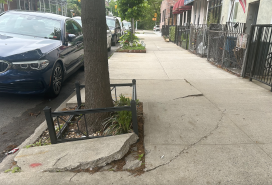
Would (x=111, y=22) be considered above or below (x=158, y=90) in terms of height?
above

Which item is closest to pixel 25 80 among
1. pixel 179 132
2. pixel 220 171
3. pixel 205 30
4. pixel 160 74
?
pixel 179 132

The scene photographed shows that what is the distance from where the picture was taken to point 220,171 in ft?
8.18

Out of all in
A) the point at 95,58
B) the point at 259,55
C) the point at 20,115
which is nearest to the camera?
the point at 95,58

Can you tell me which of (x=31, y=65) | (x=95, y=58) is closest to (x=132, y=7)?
(x=31, y=65)

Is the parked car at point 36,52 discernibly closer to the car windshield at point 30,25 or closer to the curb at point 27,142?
the car windshield at point 30,25

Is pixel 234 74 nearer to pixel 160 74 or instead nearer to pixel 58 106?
pixel 160 74

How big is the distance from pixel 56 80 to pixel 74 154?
267 centimetres

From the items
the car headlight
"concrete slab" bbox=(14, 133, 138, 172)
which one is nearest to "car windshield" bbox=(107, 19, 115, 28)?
the car headlight

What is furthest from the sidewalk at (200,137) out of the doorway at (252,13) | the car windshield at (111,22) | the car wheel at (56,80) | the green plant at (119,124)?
the car windshield at (111,22)

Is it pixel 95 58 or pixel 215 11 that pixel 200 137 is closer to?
pixel 95 58

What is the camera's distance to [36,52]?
14.1ft

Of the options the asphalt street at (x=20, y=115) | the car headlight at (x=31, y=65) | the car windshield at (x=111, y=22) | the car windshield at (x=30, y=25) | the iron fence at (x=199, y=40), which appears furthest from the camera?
the car windshield at (x=111, y=22)

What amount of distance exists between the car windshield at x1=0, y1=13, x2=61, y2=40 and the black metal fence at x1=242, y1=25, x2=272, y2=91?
5374 mm

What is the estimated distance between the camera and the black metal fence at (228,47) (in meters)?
6.91
